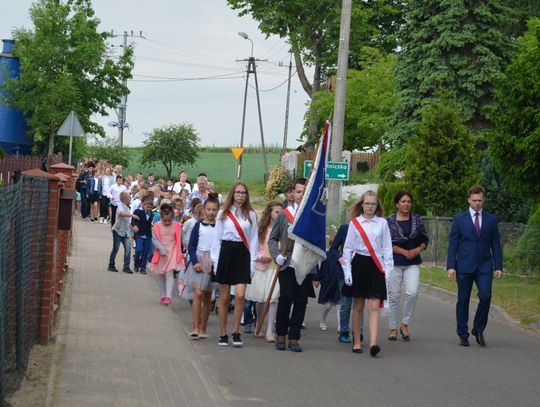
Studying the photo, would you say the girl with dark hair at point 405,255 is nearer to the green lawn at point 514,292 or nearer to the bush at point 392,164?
the green lawn at point 514,292

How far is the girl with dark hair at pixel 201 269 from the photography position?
13.0 metres

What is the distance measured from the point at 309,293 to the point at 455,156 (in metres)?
17.3

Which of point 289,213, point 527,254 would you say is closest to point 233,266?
point 289,213

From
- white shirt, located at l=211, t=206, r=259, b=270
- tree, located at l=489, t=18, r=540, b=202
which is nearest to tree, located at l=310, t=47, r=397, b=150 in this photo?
tree, located at l=489, t=18, r=540, b=202

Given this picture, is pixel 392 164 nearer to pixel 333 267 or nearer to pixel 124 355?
pixel 333 267

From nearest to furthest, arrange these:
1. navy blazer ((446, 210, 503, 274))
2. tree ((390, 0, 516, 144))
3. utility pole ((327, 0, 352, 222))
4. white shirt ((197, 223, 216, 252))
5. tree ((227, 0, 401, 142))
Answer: white shirt ((197, 223, 216, 252)), navy blazer ((446, 210, 503, 274)), utility pole ((327, 0, 352, 222)), tree ((390, 0, 516, 144)), tree ((227, 0, 401, 142))

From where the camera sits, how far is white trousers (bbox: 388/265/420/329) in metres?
13.8

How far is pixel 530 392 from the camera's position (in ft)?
34.3

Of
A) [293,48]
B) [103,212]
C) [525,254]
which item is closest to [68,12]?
[103,212]

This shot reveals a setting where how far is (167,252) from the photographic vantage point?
55.7 ft

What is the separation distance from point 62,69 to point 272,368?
34.4 meters

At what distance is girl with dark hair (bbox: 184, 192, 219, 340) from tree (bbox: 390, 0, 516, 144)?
84.9 ft

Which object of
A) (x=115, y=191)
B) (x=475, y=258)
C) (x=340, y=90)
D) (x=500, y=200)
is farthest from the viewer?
(x=115, y=191)

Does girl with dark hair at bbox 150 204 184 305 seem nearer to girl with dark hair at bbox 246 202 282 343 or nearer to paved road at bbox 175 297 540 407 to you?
paved road at bbox 175 297 540 407
